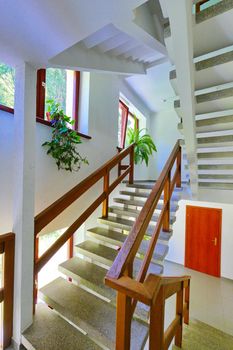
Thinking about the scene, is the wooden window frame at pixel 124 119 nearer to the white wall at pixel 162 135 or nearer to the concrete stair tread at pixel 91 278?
the white wall at pixel 162 135

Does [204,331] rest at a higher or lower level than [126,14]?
lower

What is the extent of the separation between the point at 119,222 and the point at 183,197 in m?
1.05

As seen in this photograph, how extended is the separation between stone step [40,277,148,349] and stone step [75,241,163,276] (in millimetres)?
330

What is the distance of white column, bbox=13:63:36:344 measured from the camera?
1506 millimetres

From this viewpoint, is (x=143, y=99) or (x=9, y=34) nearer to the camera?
(x=9, y=34)

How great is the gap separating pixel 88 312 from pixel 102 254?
0.59 metres

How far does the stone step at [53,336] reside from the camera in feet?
4.71

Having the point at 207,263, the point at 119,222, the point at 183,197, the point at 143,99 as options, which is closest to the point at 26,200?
the point at 119,222

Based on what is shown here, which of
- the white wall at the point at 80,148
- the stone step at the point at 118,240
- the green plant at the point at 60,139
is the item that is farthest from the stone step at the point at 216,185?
the green plant at the point at 60,139

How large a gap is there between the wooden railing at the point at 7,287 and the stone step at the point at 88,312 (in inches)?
13.6

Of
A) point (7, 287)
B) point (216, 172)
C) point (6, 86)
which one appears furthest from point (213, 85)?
point (7, 287)

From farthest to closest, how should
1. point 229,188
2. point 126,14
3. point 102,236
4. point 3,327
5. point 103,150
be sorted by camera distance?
point 103,150 < point 229,188 < point 102,236 < point 3,327 < point 126,14

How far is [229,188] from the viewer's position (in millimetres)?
2893

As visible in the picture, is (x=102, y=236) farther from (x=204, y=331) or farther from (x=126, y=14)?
(x=126, y=14)
